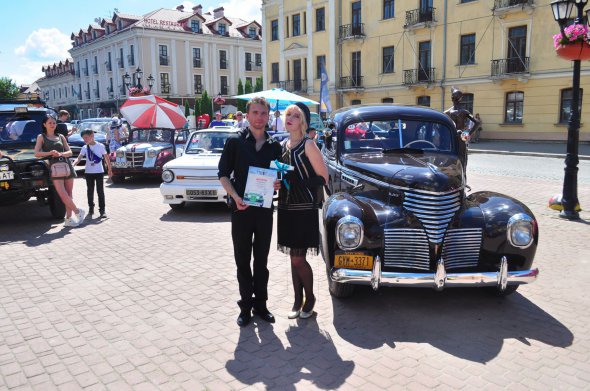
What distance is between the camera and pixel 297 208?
4.31 meters

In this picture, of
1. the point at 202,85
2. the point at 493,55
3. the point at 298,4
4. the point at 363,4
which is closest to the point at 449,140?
the point at 493,55

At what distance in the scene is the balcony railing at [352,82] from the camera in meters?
34.8

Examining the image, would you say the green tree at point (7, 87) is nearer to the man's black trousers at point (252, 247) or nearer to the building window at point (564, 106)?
the building window at point (564, 106)

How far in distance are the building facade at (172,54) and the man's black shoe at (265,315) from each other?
52.6 meters

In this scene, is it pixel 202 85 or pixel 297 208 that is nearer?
pixel 297 208

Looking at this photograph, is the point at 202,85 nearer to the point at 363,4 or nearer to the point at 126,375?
the point at 363,4

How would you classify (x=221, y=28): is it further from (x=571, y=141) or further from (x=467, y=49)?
(x=571, y=141)

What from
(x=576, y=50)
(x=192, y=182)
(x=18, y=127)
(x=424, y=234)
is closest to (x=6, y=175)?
(x=18, y=127)

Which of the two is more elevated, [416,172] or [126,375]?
[416,172]

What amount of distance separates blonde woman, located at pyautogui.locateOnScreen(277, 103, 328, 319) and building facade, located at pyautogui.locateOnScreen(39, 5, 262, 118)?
172ft

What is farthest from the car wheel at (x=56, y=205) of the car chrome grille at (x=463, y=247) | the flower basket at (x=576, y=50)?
the flower basket at (x=576, y=50)

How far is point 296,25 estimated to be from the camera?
38.8 metres

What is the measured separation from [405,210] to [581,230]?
467 cm

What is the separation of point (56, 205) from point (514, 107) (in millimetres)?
25727
